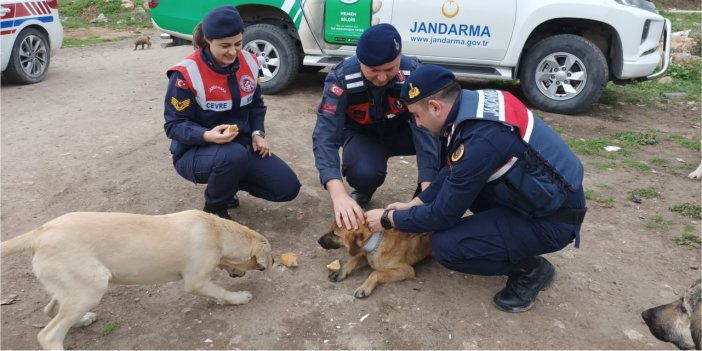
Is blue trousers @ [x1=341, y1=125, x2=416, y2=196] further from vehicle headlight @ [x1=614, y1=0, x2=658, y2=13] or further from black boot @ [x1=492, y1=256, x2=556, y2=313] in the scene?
vehicle headlight @ [x1=614, y1=0, x2=658, y2=13]

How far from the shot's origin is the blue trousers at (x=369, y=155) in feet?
14.7

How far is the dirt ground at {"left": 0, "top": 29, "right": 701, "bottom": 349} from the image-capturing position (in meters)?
3.22

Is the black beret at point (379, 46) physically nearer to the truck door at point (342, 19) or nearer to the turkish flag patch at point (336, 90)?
the turkish flag patch at point (336, 90)

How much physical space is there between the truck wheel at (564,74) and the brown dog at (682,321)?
4.98 m

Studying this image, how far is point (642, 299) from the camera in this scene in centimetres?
360

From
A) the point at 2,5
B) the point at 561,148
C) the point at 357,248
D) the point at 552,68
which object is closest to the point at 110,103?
the point at 2,5

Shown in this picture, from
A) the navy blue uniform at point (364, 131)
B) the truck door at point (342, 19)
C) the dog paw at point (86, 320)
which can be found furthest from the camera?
the truck door at point (342, 19)

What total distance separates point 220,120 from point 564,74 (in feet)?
16.3

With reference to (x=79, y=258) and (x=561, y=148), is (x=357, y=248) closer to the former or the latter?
(x=561, y=148)

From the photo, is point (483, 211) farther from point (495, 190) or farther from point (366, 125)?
point (366, 125)

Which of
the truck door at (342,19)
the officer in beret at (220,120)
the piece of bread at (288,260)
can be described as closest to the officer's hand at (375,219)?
the piece of bread at (288,260)

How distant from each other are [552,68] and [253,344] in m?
5.81

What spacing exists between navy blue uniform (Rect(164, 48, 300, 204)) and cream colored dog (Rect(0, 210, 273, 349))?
0.77 meters

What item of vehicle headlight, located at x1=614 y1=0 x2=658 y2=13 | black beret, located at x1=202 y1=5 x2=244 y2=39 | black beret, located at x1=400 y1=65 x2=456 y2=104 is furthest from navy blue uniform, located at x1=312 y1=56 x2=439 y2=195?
vehicle headlight, located at x1=614 y1=0 x2=658 y2=13
